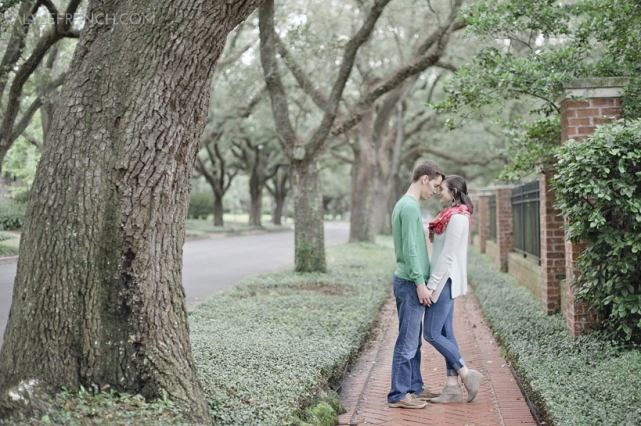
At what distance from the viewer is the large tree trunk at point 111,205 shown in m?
3.62

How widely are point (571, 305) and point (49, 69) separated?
483 inches

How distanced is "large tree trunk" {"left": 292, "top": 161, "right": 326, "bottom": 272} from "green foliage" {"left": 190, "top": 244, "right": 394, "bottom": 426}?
54cm

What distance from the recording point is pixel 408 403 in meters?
5.04

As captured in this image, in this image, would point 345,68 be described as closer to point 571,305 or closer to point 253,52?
point 571,305

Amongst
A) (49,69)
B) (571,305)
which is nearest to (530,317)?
(571,305)

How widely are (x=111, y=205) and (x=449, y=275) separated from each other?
2681 millimetres

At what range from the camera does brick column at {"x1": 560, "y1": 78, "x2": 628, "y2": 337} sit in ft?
20.9

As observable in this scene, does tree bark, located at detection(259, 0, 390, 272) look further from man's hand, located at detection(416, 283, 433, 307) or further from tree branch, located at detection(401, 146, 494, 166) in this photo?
tree branch, located at detection(401, 146, 494, 166)

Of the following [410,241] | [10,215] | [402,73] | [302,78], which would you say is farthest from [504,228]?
[10,215]

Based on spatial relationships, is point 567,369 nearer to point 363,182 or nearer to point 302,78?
point 302,78

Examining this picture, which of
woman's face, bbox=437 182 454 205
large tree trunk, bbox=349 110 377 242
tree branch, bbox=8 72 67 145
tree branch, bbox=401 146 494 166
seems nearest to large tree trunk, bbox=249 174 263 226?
tree branch, bbox=401 146 494 166

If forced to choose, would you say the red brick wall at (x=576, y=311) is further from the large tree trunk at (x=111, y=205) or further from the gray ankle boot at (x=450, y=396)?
the large tree trunk at (x=111, y=205)

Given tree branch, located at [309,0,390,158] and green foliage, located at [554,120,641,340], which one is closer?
green foliage, located at [554,120,641,340]

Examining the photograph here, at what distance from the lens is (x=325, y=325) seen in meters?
7.39
